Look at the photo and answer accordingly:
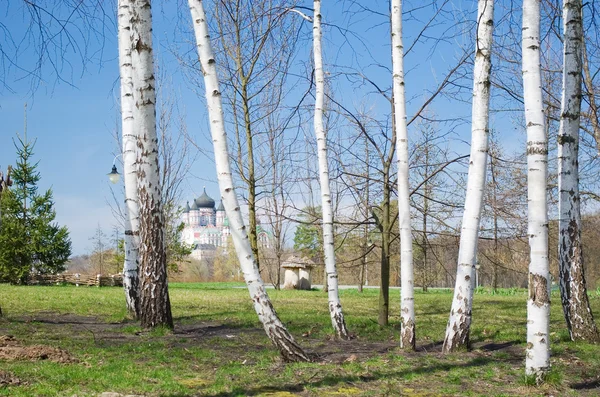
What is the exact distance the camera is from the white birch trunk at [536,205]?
5.32 metres

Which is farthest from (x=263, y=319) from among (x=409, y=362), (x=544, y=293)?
(x=544, y=293)

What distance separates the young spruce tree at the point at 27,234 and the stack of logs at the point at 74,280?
1.33ft

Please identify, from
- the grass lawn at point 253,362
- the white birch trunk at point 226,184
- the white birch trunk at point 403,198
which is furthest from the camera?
the white birch trunk at point 403,198

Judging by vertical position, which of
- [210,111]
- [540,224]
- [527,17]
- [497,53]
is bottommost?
[540,224]

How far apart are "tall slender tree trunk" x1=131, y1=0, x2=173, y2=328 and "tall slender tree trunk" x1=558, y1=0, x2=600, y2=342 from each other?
574 centimetres

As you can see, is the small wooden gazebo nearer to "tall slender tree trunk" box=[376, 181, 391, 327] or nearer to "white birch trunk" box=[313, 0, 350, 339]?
"tall slender tree trunk" box=[376, 181, 391, 327]

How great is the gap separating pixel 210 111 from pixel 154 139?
2.66 metres

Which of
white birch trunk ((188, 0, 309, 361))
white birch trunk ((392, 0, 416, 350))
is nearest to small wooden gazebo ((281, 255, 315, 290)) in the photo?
white birch trunk ((392, 0, 416, 350))

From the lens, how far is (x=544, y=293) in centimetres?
532

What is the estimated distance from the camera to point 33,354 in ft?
20.6

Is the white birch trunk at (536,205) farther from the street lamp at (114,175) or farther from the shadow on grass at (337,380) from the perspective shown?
the street lamp at (114,175)

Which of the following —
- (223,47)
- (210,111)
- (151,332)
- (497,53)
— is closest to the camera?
Answer: (210,111)

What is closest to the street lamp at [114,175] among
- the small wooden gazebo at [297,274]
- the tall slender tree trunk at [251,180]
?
the tall slender tree trunk at [251,180]

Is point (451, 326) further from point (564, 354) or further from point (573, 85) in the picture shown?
point (573, 85)
